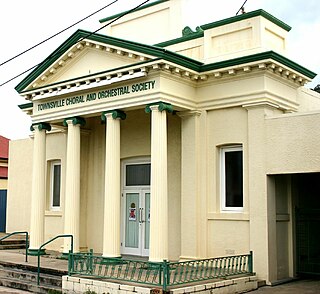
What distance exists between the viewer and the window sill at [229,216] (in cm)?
1445

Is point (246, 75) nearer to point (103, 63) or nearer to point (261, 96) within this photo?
point (261, 96)

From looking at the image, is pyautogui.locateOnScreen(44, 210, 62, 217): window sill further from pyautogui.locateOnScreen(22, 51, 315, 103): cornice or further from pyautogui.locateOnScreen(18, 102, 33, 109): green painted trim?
pyautogui.locateOnScreen(22, 51, 315, 103): cornice

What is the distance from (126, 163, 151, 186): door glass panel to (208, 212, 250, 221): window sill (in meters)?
3.15

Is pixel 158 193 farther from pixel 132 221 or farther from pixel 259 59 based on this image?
pixel 259 59

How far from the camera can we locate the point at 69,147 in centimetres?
1695

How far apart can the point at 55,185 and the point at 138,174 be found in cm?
429

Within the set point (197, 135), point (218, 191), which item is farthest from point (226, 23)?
point (218, 191)

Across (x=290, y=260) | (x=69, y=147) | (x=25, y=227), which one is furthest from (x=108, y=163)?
(x=25, y=227)

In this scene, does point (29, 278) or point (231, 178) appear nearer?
point (29, 278)

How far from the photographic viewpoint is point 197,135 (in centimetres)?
1555

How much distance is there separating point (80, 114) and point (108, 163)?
2.11 metres

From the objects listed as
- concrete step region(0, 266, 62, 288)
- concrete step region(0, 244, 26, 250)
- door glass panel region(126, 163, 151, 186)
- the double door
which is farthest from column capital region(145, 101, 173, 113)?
concrete step region(0, 244, 26, 250)

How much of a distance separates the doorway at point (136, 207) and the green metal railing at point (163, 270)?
9.21ft

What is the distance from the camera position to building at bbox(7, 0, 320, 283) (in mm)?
14125
